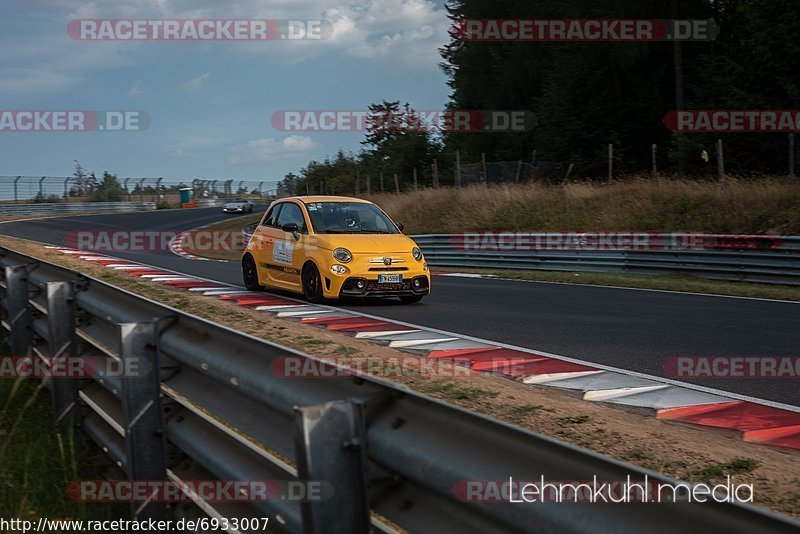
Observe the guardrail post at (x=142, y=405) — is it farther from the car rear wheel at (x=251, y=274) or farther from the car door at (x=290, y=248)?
the car rear wheel at (x=251, y=274)

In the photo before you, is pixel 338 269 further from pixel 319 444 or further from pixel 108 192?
pixel 108 192

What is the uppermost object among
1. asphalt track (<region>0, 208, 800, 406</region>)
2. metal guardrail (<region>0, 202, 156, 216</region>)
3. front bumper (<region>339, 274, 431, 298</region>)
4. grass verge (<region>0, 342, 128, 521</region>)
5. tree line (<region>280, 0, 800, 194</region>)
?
tree line (<region>280, 0, 800, 194</region>)

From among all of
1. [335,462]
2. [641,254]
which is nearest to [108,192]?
[641,254]

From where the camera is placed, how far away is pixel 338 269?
40.5ft

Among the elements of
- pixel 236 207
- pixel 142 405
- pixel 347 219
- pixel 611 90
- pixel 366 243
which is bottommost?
pixel 142 405

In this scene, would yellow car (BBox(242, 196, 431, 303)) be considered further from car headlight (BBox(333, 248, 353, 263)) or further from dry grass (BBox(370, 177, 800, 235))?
dry grass (BBox(370, 177, 800, 235))

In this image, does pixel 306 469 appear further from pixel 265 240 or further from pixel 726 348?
pixel 265 240

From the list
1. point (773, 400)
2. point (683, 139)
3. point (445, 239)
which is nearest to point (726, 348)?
point (773, 400)

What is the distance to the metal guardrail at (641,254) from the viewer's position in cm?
1697

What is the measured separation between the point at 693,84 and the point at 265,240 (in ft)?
104

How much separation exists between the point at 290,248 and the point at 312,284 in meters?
0.82

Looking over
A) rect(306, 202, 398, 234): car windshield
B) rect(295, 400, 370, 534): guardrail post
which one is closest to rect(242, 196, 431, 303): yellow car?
rect(306, 202, 398, 234): car windshield

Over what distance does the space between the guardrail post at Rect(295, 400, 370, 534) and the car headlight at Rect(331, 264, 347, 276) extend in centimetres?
999

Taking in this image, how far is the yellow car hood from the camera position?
41.2 ft
